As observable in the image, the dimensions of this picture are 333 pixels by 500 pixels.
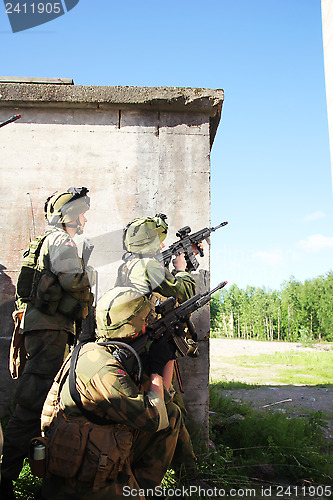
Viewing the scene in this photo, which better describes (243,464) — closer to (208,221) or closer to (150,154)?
(208,221)

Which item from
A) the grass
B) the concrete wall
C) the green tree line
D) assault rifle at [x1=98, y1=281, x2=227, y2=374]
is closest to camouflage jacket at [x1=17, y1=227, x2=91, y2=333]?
assault rifle at [x1=98, y1=281, x2=227, y2=374]

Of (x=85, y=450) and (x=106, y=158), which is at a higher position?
(x=106, y=158)

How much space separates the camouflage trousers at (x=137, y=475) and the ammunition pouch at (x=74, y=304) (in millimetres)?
906

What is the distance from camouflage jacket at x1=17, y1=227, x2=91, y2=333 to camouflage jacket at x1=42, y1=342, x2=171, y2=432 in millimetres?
794

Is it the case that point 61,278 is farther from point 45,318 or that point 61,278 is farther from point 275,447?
point 275,447

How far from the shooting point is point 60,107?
4.09 m

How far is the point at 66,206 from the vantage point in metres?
3.04

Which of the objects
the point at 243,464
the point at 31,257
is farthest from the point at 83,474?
the point at 243,464

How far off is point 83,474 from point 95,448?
4.8 inches

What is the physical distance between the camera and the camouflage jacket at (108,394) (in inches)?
73.3

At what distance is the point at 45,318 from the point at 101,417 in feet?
3.36
